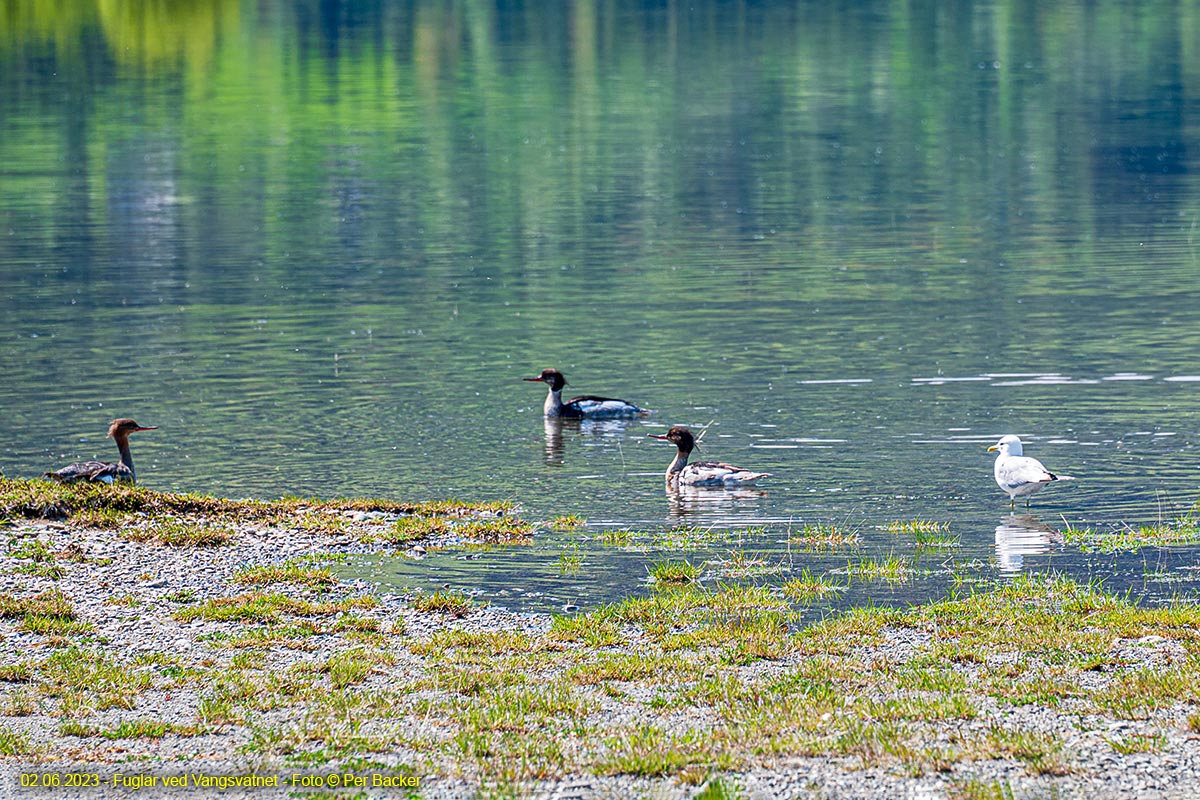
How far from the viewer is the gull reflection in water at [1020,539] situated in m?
20.2

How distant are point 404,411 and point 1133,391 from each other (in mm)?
13931

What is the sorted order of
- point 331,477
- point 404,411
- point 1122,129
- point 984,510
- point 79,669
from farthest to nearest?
1. point 1122,129
2. point 404,411
3. point 331,477
4. point 984,510
5. point 79,669

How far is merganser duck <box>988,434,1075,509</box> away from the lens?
23.3m

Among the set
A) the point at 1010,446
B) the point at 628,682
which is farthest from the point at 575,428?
the point at 628,682

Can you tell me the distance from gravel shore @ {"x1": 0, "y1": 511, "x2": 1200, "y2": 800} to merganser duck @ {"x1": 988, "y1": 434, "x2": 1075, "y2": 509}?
7896mm

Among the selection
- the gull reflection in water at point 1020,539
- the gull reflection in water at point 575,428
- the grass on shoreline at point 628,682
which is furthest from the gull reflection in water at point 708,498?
the grass on shoreline at point 628,682

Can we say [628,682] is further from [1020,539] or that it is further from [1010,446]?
[1010,446]

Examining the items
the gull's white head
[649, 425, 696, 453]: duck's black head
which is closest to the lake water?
the gull's white head

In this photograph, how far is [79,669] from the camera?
15.0 meters

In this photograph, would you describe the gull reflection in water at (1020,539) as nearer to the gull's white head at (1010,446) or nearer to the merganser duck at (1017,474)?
the merganser duck at (1017,474)

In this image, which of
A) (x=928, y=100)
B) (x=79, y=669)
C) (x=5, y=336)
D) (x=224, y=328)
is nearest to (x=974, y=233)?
(x=224, y=328)

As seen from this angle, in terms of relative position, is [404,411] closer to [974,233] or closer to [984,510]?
[984,510]

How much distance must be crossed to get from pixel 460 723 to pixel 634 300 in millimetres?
37498

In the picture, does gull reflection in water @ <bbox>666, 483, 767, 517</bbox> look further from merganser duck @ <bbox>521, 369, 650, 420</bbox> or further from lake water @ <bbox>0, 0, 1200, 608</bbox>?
merganser duck @ <bbox>521, 369, 650, 420</bbox>
